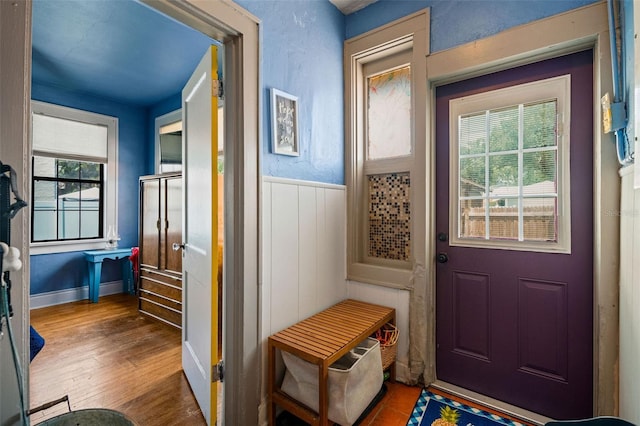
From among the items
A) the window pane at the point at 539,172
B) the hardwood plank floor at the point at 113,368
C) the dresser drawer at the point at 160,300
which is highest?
the window pane at the point at 539,172

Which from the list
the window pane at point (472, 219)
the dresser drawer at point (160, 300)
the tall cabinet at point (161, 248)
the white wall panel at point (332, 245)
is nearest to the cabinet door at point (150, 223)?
the tall cabinet at point (161, 248)

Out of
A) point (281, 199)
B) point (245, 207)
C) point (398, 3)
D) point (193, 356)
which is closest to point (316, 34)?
point (398, 3)

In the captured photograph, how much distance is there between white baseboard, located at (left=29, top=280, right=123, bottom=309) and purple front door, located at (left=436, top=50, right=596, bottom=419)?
170 inches

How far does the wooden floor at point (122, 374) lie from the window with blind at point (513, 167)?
3.85ft

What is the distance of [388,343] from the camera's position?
1.88m

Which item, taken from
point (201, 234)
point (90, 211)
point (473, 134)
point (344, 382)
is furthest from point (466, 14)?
point (90, 211)

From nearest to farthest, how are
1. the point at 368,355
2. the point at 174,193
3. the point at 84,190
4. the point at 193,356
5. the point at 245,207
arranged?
the point at 245,207 → the point at 368,355 → the point at 193,356 → the point at 174,193 → the point at 84,190

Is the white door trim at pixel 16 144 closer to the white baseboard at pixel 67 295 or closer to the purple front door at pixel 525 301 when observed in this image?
the purple front door at pixel 525 301

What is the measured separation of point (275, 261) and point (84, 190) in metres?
3.85

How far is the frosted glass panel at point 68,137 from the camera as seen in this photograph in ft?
11.8

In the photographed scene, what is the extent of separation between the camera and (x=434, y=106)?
77.4 inches

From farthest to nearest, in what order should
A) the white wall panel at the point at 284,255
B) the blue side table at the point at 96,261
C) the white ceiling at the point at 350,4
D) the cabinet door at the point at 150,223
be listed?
the blue side table at the point at 96,261 < the cabinet door at the point at 150,223 < the white ceiling at the point at 350,4 < the white wall panel at the point at 284,255

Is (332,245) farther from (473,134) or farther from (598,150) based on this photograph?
(598,150)

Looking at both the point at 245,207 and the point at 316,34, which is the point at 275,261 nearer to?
the point at 245,207
